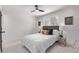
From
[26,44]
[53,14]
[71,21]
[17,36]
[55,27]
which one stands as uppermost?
[53,14]

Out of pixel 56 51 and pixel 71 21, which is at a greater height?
pixel 71 21

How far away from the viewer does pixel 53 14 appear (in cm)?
164

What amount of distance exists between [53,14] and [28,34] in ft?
1.89

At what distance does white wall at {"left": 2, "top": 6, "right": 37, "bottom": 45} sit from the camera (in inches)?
62.1

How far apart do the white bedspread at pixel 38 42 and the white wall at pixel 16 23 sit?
104 mm

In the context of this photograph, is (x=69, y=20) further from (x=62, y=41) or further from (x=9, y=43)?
(x=9, y=43)

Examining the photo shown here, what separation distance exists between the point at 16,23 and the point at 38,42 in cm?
51

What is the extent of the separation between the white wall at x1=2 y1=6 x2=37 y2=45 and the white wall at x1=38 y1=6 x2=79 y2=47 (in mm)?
374

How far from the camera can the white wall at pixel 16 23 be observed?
1.58m

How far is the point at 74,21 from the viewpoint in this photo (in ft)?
5.24

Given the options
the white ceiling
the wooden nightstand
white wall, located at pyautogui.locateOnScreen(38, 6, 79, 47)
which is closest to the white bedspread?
the wooden nightstand
